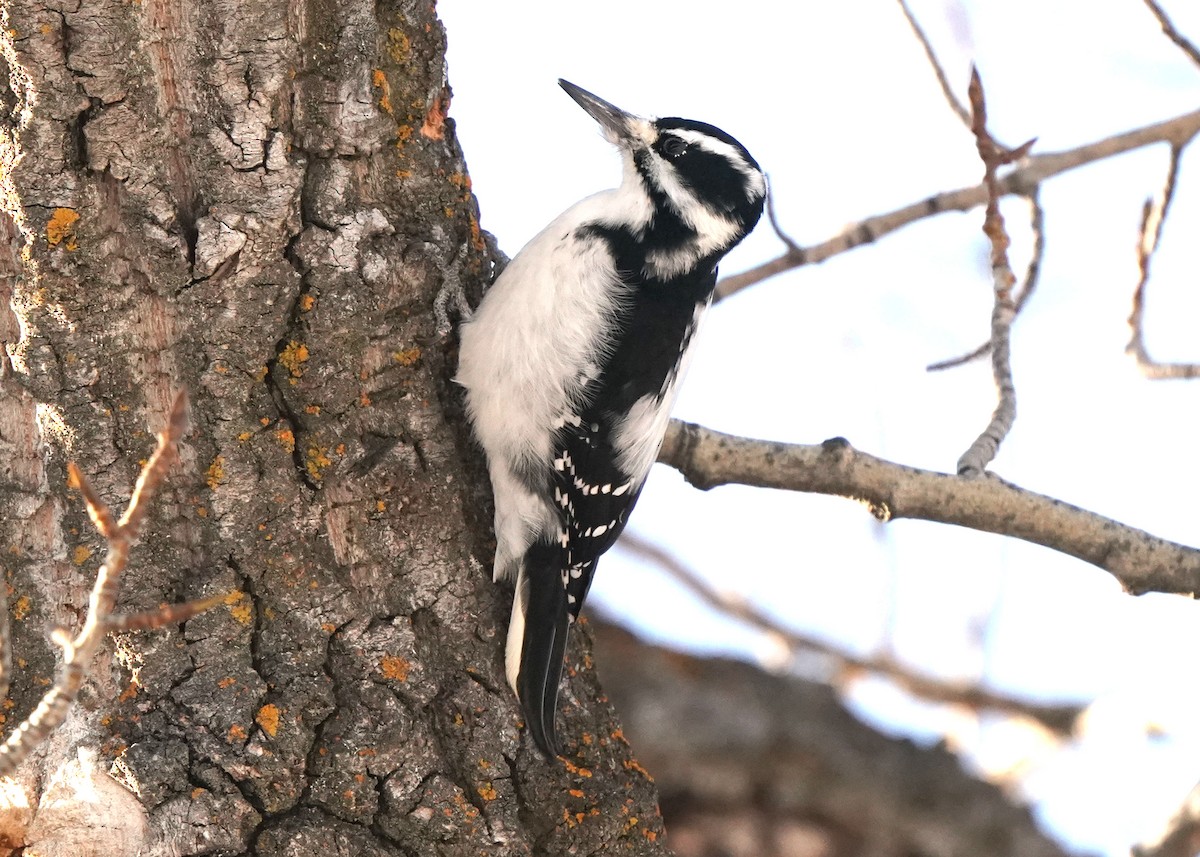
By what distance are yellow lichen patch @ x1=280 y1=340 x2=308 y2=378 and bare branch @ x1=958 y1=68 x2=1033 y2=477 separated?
141cm

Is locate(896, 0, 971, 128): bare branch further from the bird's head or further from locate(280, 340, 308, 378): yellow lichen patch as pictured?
locate(280, 340, 308, 378): yellow lichen patch

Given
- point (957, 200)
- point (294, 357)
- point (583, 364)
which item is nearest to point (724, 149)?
point (957, 200)

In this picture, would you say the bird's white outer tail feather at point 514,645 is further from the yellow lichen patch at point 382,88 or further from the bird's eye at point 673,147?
the bird's eye at point 673,147

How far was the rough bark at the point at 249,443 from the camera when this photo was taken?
2174mm

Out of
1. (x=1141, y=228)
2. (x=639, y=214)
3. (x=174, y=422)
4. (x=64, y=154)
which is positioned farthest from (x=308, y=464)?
(x=1141, y=228)

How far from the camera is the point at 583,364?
117 inches

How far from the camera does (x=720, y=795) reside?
13.4ft

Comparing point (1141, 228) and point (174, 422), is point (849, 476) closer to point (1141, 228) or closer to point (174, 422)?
point (1141, 228)

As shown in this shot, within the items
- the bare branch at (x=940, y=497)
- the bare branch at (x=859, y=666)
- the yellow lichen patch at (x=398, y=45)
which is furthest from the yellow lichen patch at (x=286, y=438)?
the bare branch at (x=859, y=666)

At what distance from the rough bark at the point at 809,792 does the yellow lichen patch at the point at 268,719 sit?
75.5 inches

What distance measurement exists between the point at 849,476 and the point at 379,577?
1019mm

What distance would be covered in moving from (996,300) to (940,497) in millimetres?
565

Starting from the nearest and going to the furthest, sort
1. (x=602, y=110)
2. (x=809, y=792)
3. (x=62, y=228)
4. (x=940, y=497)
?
(x=62, y=228)
(x=940, y=497)
(x=602, y=110)
(x=809, y=792)

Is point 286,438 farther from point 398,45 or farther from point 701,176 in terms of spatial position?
point 701,176
